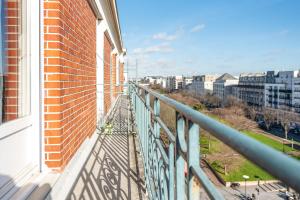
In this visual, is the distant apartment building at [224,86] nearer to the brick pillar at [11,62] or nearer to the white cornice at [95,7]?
the white cornice at [95,7]

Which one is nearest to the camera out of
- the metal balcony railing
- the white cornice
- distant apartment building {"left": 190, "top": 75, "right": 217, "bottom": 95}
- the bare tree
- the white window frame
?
the metal balcony railing

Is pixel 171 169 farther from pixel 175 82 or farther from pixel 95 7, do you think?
pixel 175 82

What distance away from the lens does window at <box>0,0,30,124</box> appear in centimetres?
168

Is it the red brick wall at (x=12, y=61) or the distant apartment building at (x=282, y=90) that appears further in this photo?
the distant apartment building at (x=282, y=90)

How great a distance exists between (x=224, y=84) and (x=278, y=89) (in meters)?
17.8

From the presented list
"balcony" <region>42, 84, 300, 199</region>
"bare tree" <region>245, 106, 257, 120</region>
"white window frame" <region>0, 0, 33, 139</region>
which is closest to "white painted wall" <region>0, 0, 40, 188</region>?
"white window frame" <region>0, 0, 33, 139</region>

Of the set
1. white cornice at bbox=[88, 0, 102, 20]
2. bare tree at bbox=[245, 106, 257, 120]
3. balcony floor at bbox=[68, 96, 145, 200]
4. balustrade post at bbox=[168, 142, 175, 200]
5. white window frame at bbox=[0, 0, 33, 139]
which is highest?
white cornice at bbox=[88, 0, 102, 20]

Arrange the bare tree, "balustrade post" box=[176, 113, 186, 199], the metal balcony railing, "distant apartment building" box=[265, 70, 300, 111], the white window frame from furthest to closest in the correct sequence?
"distant apartment building" box=[265, 70, 300, 111], the bare tree, the white window frame, "balustrade post" box=[176, 113, 186, 199], the metal balcony railing

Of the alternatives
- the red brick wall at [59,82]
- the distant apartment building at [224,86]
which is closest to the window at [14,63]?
the red brick wall at [59,82]

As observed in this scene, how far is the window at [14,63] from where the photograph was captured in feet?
5.53

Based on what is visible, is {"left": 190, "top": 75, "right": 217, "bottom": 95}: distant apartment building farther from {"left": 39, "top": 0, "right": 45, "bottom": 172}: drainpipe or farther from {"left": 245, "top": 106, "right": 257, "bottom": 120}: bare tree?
{"left": 39, "top": 0, "right": 45, "bottom": 172}: drainpipe

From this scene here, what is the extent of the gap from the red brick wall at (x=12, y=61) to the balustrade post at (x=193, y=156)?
1.27 meters

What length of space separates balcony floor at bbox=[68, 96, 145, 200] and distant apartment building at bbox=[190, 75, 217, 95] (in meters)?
72.0

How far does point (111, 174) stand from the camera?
2873 mm
